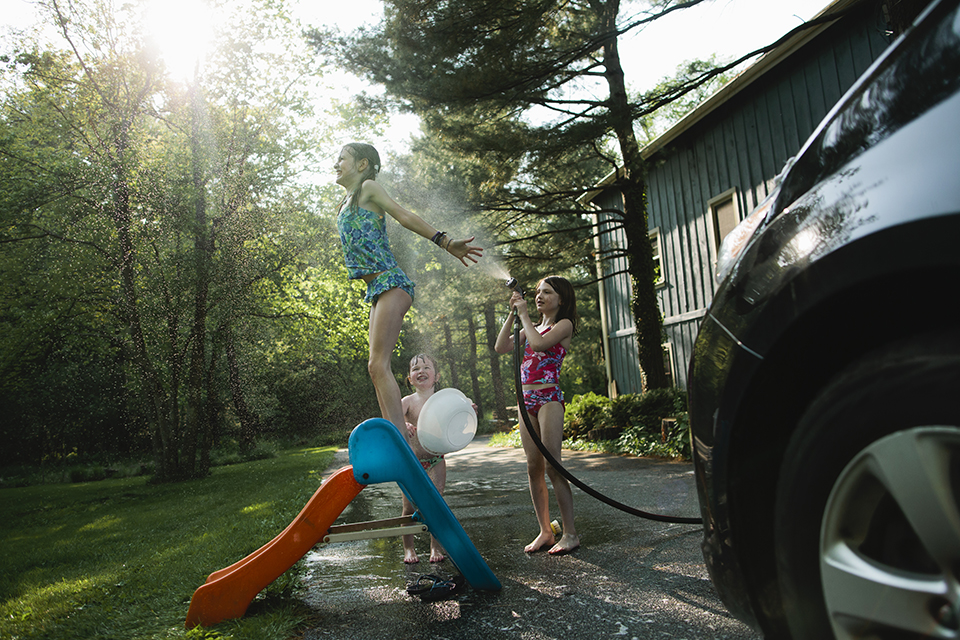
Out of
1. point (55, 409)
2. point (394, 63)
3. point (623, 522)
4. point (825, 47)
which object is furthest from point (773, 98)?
point (55, 409)

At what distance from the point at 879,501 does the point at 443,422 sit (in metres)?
2.46

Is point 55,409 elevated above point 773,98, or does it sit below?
below

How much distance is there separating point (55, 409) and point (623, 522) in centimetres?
2322

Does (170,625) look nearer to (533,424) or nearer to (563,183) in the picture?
(533,424)

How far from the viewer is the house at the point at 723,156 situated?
351 inches

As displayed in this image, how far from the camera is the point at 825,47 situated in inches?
361

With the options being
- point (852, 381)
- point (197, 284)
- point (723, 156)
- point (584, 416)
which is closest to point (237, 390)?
point (197, 284)

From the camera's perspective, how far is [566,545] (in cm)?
377

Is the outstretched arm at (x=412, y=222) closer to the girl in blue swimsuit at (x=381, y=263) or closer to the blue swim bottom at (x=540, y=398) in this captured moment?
the girl in blue swimsuit at (x=381, y=263)

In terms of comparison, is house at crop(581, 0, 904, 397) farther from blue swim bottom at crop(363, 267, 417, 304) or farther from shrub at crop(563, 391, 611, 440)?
blue swim bottom at crop(363, 267, 417, 304)

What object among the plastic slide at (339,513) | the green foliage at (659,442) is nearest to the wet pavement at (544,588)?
the plastic slide at (339,513)

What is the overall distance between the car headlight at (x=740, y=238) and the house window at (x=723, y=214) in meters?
10.0

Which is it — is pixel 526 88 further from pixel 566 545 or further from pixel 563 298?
pixel 566 545

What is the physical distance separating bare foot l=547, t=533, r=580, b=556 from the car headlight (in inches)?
90.9
